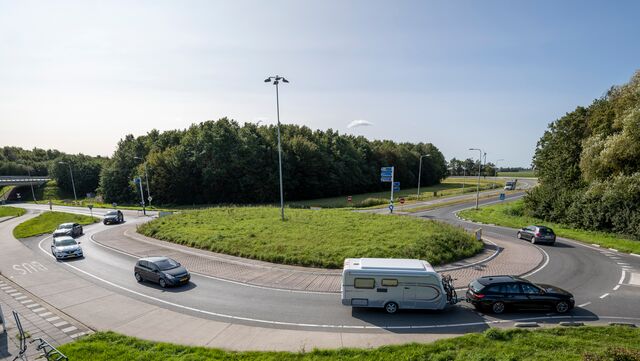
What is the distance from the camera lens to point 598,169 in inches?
1304

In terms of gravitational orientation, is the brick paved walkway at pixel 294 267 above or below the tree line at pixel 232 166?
below

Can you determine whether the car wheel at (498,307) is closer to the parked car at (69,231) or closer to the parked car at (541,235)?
the parked car at (541,235)

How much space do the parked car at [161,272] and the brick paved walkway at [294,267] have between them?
2213mm

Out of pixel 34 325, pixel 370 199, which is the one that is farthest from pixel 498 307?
pixel 370 199

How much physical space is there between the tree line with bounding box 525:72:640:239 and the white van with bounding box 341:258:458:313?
27.1 metres

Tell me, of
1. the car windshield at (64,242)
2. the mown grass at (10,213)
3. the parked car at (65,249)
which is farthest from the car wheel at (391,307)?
the mown grass at (10,213)

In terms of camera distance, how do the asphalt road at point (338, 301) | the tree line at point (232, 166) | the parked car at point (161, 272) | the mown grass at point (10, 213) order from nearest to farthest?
the asphalt road at point (338, 301)
the parked car at point (161, 272)
the mown grass at point (10, 213)
the tree line at point (232, 166)

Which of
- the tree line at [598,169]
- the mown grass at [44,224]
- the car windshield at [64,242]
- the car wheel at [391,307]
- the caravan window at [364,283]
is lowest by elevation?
the mown grass at [44,224]

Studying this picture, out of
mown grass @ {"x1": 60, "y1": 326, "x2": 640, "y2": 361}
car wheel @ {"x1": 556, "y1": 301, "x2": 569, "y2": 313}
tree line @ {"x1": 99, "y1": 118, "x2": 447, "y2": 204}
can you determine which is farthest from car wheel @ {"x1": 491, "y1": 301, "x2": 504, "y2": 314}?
tree line @ {"x1": 99, "y1": 118, "x2": 447, "y2": 204}

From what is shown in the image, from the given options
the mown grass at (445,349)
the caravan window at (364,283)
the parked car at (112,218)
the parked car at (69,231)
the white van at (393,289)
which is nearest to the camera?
the mown grass at (445,349)

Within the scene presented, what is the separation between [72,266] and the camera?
23859mm

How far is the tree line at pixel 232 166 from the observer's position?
68.2 meters

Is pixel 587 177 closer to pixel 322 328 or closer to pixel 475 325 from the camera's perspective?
pixel 475 325

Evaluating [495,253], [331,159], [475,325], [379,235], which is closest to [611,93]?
[495,253]
